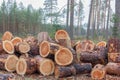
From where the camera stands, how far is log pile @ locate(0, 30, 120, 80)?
7602 mm

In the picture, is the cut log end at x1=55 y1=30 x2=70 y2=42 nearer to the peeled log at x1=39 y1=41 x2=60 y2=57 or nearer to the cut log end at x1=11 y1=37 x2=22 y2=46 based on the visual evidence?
the peeled log at x1=39 y1=41 x2=60 y2=57

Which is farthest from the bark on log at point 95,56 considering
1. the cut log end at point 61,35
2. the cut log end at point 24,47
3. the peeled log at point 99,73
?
the cut log end at point 24,47

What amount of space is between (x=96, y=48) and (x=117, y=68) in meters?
1.90

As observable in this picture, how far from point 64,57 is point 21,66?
137 centimetres

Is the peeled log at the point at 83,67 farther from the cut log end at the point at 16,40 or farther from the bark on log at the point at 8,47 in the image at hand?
the cut log end at the point at 16,40

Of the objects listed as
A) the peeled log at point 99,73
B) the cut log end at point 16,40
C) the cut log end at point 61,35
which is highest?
the cut log end at point 61,35

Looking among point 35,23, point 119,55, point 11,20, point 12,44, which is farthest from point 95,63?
point 35,23

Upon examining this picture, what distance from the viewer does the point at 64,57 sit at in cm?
768

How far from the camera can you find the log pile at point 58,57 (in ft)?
24.9

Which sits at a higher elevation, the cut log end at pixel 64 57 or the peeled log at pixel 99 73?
the cut log end at pixel 64 57

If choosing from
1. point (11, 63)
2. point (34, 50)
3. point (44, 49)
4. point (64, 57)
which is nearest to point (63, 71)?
point (64, 57)

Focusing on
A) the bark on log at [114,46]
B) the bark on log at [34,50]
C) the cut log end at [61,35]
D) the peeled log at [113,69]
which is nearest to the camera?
the peeled log at [113,69]

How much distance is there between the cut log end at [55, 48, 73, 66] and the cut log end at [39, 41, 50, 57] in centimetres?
37

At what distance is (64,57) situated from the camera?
7.68 meters
